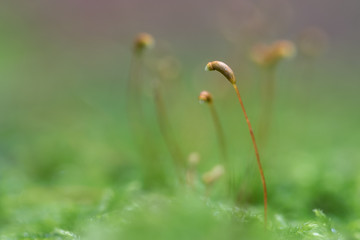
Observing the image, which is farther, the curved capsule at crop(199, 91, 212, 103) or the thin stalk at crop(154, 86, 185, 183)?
the thin stalk at crop(154, 86, 185, 183)

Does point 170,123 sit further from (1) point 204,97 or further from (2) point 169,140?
(1) point 204,97

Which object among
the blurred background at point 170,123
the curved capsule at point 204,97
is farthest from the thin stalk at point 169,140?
the curved capsule at point 204,97

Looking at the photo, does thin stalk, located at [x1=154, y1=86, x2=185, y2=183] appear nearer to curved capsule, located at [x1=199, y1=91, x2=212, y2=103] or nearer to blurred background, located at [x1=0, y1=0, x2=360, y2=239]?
blurred background, located at [x1=0, y1=0, x2=360, y2=239]

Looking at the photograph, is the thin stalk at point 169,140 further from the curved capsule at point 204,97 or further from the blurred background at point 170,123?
the curved capsule at point 204,97

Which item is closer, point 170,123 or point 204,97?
point 204,97

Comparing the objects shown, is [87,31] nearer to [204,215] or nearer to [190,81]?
[190,81]

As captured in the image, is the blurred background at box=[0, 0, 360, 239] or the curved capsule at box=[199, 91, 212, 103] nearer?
the curved capsule at box=[199, 91, 212, 103]

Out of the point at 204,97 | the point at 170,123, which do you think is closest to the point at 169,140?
the point at 170,123

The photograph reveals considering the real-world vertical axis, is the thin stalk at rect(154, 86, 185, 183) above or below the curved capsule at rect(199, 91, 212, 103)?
above

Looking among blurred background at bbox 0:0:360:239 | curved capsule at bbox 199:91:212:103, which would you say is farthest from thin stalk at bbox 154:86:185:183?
curved capsule at bbox 199:91:212:103
